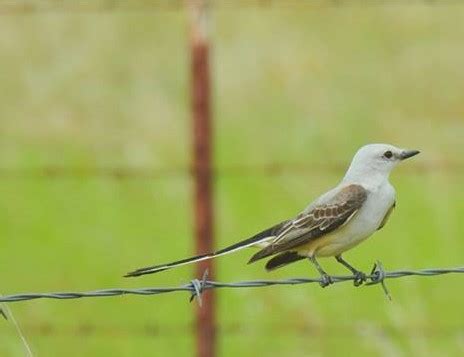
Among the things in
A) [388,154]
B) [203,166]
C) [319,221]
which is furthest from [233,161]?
[319,221]

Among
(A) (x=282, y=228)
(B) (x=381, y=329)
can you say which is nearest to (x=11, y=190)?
(B) (x=381, y=329)

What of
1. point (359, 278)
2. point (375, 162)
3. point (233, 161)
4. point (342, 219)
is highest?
point (233, 161)

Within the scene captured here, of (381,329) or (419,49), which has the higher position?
(419,49)

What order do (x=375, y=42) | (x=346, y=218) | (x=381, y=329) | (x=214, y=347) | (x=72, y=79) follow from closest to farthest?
(x=346, y=218), (x=214, y=347), (x=381, y=329), (x=72, y=79), (x=375, y=42)

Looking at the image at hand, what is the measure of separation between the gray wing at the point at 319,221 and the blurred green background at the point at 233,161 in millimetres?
4722

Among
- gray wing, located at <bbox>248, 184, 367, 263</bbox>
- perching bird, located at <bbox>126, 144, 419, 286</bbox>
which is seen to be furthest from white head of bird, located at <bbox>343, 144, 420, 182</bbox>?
gray wing, located at <bbox>248, 184, 367, 263</bbox>

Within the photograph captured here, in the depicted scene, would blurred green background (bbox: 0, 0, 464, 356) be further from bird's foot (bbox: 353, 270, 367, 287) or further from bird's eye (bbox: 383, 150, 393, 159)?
bird's foot (bbox: 353, 270, 367, 287)

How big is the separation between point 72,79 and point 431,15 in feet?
15.3

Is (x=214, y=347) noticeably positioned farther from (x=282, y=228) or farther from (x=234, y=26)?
(x=234, y=26)

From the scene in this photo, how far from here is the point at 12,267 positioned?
15.3 metres

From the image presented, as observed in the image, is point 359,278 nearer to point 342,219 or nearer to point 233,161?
point 342,219

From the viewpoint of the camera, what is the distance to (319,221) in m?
7.72

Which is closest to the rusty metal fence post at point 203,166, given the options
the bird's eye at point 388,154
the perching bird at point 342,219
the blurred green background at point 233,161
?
the perching bird at point 342,219

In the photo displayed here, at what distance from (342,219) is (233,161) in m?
10.2
